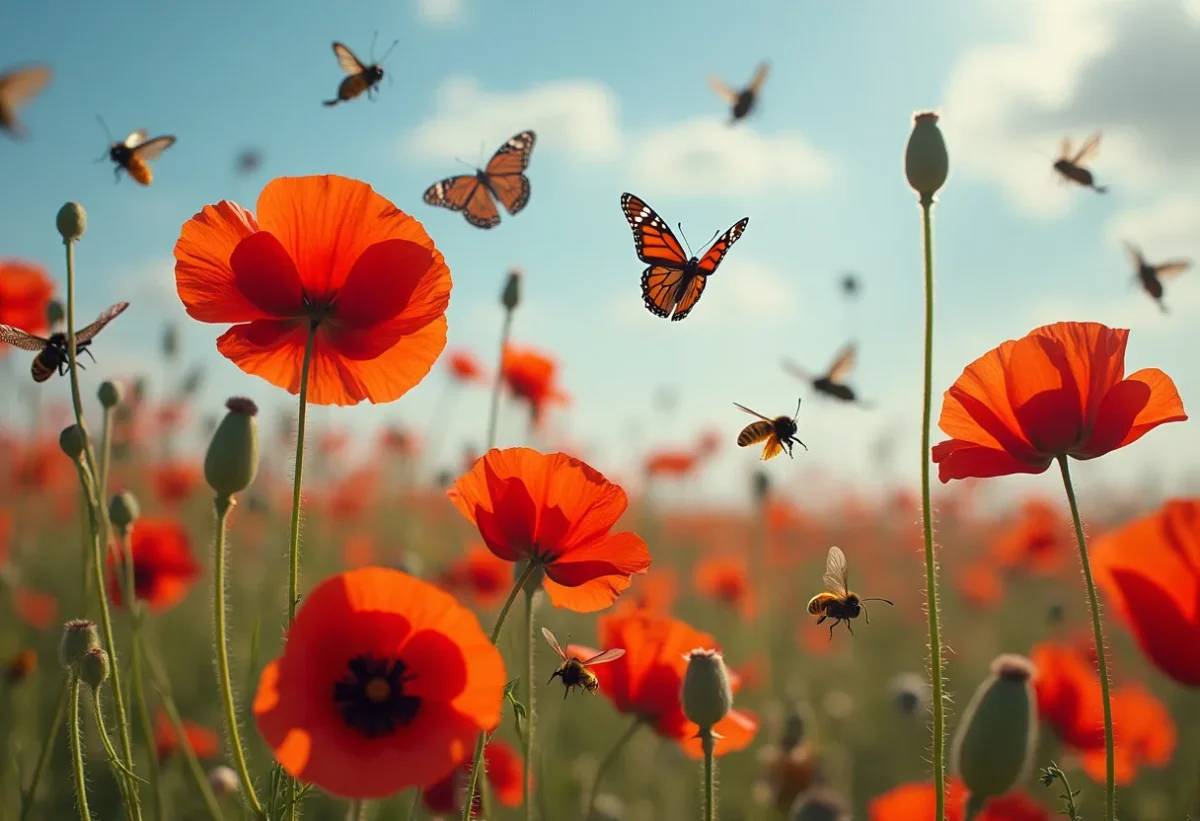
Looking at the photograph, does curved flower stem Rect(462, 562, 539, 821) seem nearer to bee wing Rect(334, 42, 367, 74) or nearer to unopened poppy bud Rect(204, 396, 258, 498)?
unopened poppy bud Rect(204, 396, 258, 498)

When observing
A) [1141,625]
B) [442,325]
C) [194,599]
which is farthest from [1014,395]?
[194,599]

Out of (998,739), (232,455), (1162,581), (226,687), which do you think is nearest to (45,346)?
(232,455)

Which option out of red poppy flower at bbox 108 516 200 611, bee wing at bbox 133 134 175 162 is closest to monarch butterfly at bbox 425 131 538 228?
bee wing at bbox 133 134 175 162

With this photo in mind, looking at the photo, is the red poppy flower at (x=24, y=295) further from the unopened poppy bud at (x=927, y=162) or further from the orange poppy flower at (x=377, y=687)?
Answer: the unopened poppy bud at (x=927, y=162)

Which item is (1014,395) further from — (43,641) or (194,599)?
(194,599)

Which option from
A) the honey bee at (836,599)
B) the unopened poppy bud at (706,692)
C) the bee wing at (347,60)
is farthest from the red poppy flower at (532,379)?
the unopened poppy bud at (706,692)

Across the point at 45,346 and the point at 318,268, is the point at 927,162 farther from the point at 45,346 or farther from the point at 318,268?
the point at 45,346
